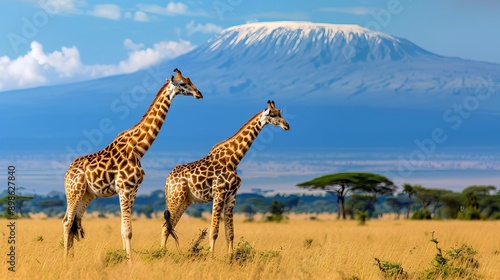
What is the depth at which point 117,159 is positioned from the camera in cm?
1869

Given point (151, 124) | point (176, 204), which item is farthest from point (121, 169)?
point (176, 204)

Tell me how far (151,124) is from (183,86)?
40.7 inches

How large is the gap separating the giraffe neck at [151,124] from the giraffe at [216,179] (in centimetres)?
193

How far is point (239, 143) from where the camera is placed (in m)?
21.0

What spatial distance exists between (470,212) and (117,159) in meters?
50.0

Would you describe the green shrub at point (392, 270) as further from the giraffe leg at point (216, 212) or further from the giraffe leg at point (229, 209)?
the giraffe leg at point (216, 212)

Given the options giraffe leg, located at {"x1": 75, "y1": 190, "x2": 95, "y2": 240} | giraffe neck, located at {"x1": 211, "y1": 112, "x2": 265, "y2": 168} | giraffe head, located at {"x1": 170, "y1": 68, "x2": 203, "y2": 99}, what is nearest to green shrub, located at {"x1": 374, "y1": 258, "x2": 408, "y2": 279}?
giraffe neck, located at {"x1": 211, "y1": 112, "x2": 265, "y2": 168}

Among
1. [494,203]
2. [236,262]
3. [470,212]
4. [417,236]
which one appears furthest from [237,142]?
[494,203]

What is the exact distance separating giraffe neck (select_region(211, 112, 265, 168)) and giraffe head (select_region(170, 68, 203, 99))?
93.6 inches

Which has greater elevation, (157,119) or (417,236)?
(157,119)

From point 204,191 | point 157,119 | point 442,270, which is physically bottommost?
point 442,270

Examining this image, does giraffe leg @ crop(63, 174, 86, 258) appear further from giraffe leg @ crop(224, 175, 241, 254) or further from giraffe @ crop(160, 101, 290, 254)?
giraffe leg @ crop(224, 175, 241, 254)

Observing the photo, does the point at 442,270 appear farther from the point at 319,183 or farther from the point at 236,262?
the point at 319,183

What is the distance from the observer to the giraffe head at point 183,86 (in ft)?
61.9
